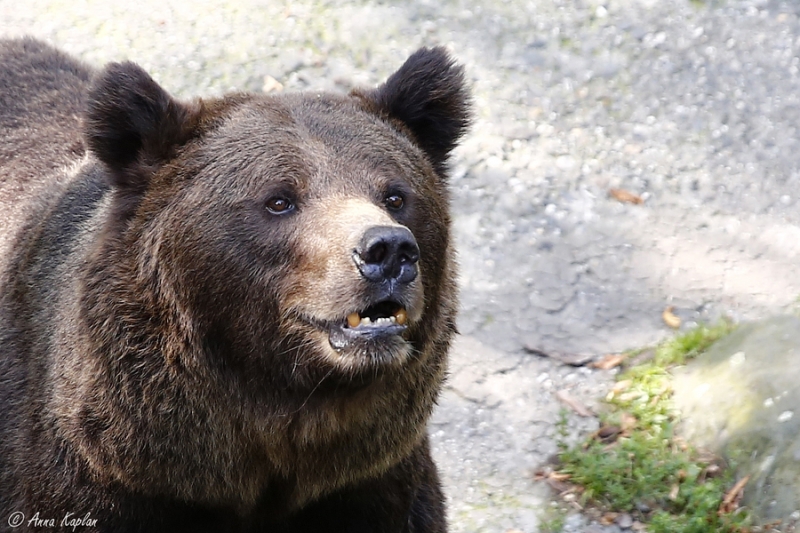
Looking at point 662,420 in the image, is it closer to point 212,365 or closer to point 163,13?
point 212,365

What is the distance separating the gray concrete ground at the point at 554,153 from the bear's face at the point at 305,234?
2.53 meters

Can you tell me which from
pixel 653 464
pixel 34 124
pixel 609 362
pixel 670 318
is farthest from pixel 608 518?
pixel 34 124

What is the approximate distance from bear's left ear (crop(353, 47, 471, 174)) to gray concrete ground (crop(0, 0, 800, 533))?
7.86 feet

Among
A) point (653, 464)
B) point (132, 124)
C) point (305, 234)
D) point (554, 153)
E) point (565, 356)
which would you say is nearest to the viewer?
point (305, 234)

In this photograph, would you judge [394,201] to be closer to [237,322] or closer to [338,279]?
[338,279]

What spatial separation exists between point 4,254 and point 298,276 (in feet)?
6.69

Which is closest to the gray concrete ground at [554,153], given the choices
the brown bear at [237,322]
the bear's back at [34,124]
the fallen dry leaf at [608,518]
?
the fallen dry leaf at [608,518]

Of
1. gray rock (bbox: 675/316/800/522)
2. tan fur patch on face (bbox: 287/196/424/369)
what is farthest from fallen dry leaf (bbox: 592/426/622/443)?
tan fur patch on face (bbox: 287/196/424/369)

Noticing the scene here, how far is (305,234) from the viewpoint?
4.07m

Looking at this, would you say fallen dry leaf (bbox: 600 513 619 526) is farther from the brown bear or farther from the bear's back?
the bear's back

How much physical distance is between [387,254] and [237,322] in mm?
784

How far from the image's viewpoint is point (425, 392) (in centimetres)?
462
